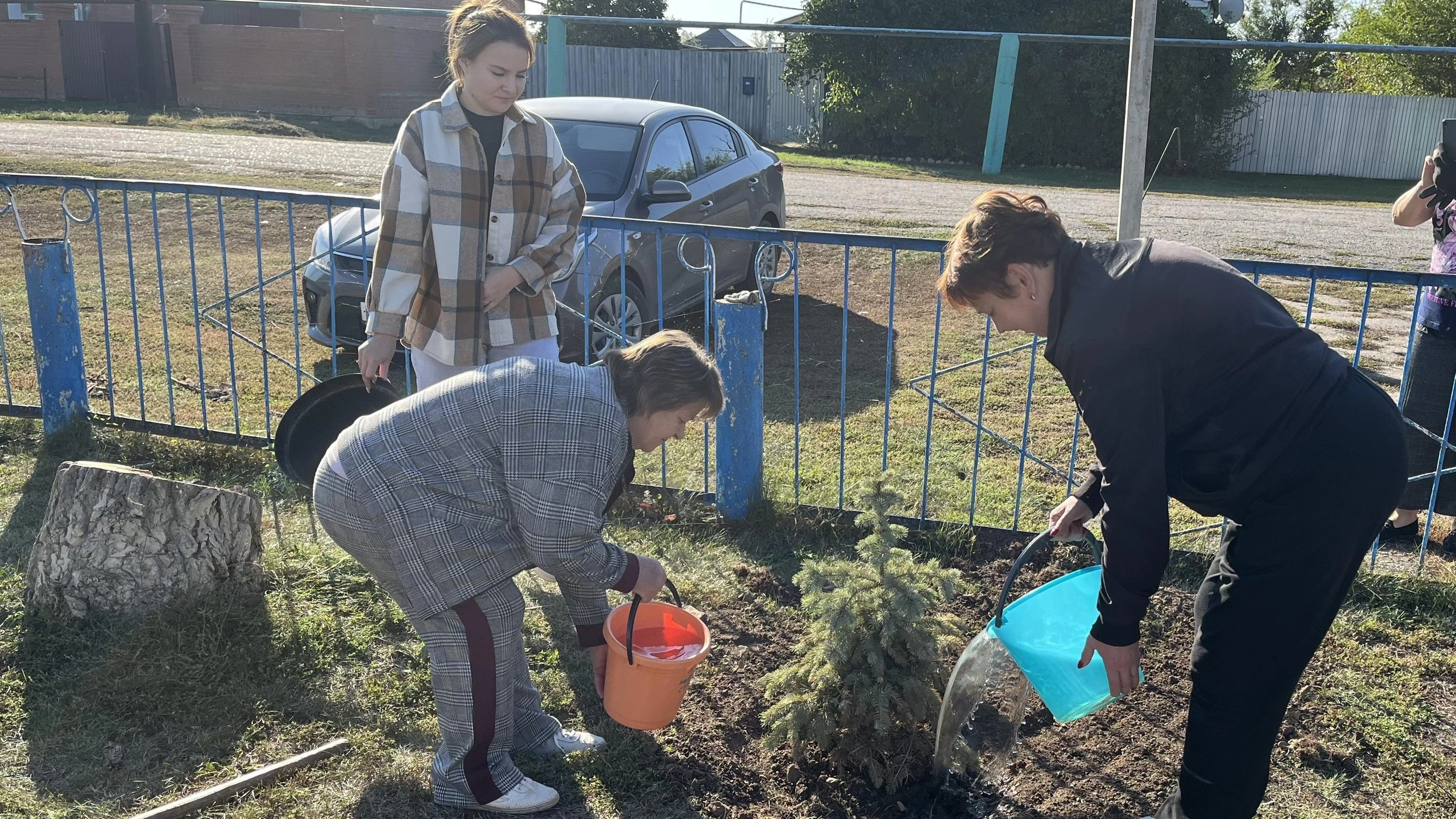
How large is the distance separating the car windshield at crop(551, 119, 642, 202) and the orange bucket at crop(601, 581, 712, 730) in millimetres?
3996

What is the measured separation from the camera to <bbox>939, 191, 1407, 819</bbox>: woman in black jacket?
2002mm

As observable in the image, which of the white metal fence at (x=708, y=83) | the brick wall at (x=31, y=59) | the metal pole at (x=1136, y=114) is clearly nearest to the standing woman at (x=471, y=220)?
the metal pole at (x=1136, y=114)

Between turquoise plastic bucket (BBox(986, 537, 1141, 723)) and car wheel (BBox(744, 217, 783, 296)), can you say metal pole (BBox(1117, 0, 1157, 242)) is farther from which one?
car wheel (BBox(744, 217, 783, 296))

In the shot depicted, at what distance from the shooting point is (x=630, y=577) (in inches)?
101

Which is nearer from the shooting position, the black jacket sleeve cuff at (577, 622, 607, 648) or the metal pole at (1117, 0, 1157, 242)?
the black jacket sleeve cuff at (577, 622, 607, 648)

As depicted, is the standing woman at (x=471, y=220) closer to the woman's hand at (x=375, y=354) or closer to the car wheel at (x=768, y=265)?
the woman's hand at (x=375, y=354)

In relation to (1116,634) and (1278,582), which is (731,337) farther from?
(1278,582)

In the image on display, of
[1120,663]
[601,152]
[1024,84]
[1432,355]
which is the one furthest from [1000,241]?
[1024,84]

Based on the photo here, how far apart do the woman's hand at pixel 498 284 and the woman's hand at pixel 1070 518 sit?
1.68 metres

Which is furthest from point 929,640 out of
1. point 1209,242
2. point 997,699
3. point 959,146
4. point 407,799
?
point 959,146

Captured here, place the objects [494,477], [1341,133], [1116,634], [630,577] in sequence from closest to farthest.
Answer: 1. [1116,634]
2. [494,477]
3. [630,577]
4. [1341,133]

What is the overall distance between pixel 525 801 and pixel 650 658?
51cm

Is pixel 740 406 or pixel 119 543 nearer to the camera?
pixel 119 543

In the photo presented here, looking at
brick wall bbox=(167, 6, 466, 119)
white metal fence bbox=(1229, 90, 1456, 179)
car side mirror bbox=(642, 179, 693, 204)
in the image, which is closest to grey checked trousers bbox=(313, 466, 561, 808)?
car side mirror bbox=(642, 179, 693, 204)
